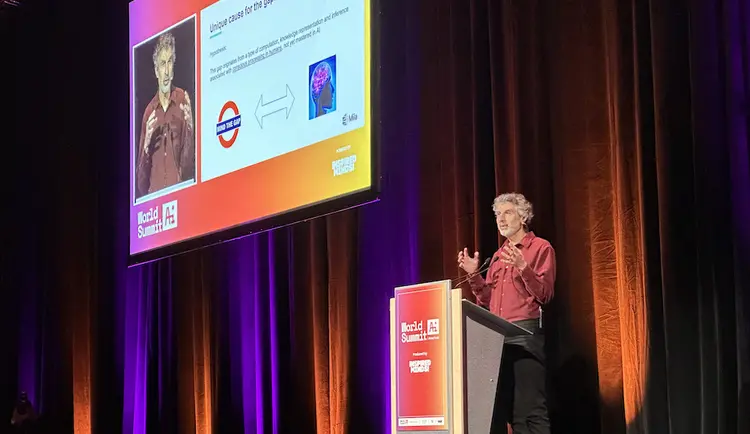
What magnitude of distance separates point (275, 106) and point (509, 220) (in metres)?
1.21

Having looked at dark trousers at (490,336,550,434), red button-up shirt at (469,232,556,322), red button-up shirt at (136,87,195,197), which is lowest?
dark trousers at (490,336,550,434)

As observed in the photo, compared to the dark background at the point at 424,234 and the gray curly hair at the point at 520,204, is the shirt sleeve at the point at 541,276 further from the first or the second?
the dark background at the point at 424,234

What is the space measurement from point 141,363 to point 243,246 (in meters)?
0.99

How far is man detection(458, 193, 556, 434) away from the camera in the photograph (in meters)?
3.57

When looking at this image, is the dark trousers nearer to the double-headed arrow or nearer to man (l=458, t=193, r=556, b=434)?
man (l=458, t=193, r=556, b=434)

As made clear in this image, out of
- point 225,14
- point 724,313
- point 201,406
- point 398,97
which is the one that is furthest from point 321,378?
point 724,313

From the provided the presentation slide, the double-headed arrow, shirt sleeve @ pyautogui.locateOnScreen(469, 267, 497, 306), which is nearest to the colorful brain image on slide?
the presentation slide

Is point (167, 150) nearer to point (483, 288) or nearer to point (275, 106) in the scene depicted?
point (275, 106)

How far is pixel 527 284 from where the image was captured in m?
3.60

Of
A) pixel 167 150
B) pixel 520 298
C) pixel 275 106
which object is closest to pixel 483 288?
pixel 520 298

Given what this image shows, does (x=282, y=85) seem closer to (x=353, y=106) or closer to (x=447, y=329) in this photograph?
(x=353, y=106)

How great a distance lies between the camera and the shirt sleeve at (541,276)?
3.58 metres

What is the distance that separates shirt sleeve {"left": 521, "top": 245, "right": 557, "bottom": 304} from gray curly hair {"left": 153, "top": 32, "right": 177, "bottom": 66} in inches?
89.7

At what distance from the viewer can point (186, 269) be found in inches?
230
